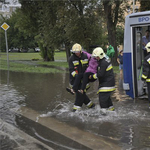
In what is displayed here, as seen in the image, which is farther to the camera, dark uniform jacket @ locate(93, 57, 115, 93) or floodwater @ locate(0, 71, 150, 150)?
dark uniform jacket @ locate(93, 57, 115, 93)

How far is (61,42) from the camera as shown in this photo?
26875 millimetres

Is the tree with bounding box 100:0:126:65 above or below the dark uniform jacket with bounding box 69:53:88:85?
above

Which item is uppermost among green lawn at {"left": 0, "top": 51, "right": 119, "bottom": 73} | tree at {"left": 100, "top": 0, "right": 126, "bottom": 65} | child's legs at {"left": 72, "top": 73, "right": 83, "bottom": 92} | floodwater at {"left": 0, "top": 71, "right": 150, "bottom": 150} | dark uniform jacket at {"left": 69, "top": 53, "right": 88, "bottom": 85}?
tree at {"left": 100, "top": 0, "right": 126, "bottom": 65}

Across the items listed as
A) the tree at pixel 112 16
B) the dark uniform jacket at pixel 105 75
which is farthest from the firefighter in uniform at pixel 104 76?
→ the tree at pixel 112 16

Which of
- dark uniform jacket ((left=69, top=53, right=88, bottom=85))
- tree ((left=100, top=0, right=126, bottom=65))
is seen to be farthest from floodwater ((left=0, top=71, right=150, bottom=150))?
tree ((left=100, top=0, right=126, bottom=65))

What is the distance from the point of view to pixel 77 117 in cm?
680

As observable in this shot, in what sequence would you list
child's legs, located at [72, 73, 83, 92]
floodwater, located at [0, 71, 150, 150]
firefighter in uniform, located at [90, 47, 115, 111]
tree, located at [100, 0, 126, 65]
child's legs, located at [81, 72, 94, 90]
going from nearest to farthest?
floodwater, located at [0, 71, 150, 150], firefighter in uniform, located at [90, 47, 115, 111], child's legs, located at [81, 72, 94, 90], child's legs, located at [72, 73, 83, 92], tree, located at [100, 0, 126, 65]

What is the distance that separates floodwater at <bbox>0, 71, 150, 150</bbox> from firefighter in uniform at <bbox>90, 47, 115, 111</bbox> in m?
0.42

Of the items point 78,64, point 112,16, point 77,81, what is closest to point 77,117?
point 77,81

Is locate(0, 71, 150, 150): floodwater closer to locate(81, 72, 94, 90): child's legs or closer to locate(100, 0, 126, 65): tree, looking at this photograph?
locate(81, 72, 94, 90): child's legs

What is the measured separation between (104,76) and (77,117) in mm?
1213

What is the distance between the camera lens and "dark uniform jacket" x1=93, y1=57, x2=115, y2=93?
6.51 meters

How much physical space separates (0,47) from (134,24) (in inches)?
2673

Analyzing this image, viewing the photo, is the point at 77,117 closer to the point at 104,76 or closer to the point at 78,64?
the point at 104,76
